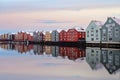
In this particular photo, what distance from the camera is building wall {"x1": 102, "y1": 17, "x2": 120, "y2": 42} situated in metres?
32.0

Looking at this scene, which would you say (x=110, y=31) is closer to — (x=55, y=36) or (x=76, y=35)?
(x=76, y=35)

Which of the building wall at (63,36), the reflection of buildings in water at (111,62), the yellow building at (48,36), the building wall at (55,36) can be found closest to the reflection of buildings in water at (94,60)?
the reflection of buildings in water at (111,62)

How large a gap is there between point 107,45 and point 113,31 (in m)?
1.61

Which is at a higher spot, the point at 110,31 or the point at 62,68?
the point at 110,31

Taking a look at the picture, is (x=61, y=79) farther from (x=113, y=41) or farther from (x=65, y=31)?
(x=65, y=31)

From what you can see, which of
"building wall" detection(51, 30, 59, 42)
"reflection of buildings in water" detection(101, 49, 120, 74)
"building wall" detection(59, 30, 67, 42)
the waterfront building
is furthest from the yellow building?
"reflection of buildings in water" detection(101, 49, 120, 74)

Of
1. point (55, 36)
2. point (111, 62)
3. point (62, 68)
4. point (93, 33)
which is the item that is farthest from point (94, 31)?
point (62, 68)

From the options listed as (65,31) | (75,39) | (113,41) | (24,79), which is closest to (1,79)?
(24,79)

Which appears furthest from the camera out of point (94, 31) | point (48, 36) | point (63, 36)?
point (48, 36)

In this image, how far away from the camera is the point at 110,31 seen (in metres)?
33.0

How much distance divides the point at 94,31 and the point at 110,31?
11.4 ft

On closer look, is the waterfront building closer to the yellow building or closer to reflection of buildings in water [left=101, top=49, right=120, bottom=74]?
the yellow building

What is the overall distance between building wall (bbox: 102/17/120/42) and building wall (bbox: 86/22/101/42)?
1.08 meters

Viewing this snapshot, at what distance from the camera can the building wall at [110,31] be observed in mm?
32022
